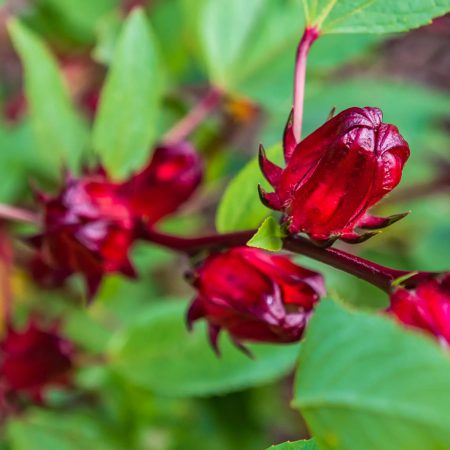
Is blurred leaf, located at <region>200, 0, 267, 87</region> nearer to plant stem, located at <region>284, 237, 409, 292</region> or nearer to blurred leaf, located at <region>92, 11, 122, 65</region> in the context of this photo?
blurred leaf, located at <region>92, 11, 122, 65</region>

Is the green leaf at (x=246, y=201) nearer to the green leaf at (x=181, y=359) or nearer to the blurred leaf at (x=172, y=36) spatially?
the green leaf at (x=181, y=359)

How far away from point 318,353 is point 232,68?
1076mm

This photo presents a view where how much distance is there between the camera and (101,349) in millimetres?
1837

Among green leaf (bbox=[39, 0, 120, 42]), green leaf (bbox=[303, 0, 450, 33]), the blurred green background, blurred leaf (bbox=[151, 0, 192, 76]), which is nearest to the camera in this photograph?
green leaf (bbox=[303, 0, 450, 33])

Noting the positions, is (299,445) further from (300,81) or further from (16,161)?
(16,161)

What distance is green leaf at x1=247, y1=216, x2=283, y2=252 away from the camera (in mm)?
758

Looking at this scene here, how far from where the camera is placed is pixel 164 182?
1.11 m

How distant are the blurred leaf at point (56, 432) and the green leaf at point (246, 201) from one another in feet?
2.30

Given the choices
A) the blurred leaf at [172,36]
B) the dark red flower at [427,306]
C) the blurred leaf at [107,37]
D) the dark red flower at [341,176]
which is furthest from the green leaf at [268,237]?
the blurred leaf at [172,36]

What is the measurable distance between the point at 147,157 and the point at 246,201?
0.46m

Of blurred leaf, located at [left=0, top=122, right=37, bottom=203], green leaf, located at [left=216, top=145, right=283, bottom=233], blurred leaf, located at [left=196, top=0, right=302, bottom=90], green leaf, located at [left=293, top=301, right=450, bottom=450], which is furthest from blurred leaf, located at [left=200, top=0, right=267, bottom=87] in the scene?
green leaf, located at [left=293, top=301, right=450, bottom=450]

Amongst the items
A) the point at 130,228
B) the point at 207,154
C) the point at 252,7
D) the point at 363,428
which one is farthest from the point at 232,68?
the point at 363,428

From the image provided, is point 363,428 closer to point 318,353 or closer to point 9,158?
point 318,353

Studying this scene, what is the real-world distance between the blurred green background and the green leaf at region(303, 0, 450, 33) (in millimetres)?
413
